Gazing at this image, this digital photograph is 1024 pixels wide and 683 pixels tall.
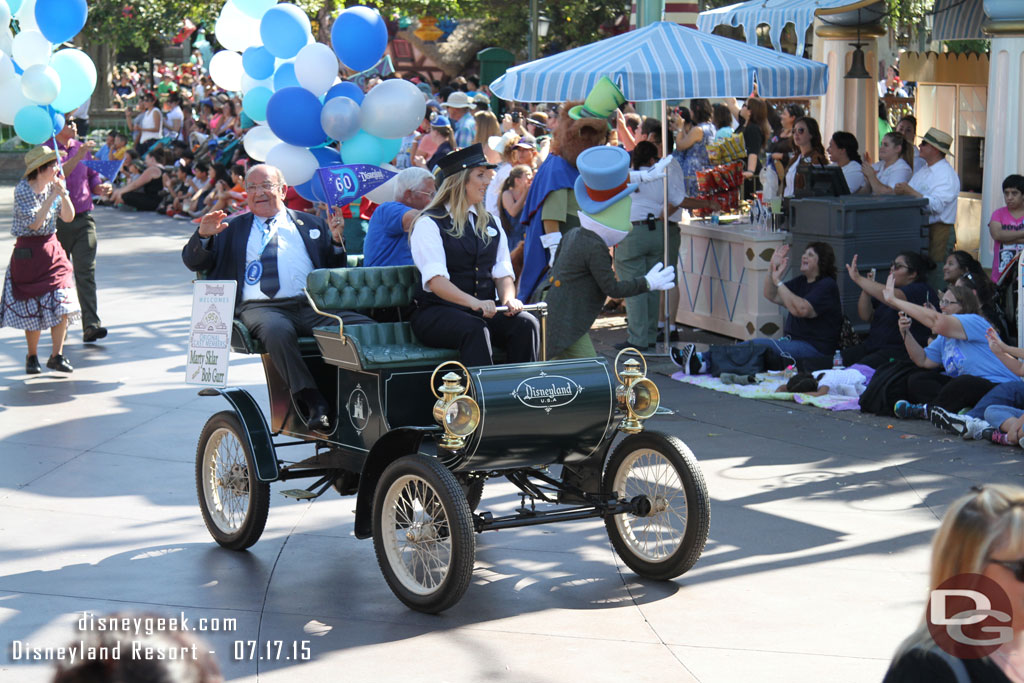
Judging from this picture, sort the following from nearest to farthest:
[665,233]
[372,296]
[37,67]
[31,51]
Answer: [372,296]
[37,67]
[31,51]
[665,233]

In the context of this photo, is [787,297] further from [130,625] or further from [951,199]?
[130,625]

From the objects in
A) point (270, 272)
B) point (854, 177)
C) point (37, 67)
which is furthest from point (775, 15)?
point (270, 272)

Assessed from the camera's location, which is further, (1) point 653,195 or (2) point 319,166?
(1) point 653,195

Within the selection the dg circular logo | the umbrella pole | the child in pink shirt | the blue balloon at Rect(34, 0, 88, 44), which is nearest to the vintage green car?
the dg circular logo

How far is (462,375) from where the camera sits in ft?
18.5

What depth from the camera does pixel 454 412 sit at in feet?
17.6

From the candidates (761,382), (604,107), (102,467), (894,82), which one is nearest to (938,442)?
(761,382)

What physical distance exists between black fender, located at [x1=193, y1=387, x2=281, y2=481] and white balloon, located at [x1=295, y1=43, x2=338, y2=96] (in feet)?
17.4

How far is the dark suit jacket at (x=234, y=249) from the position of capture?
21.7ft

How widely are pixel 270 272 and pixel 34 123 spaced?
511 cm

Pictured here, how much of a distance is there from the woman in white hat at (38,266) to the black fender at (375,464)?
17.9ft

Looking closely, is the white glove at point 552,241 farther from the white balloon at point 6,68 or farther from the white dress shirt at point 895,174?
the white balloon at point 6,68

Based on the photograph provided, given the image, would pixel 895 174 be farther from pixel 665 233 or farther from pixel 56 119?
pixel 56 119

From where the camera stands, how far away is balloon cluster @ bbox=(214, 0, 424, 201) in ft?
36.1
